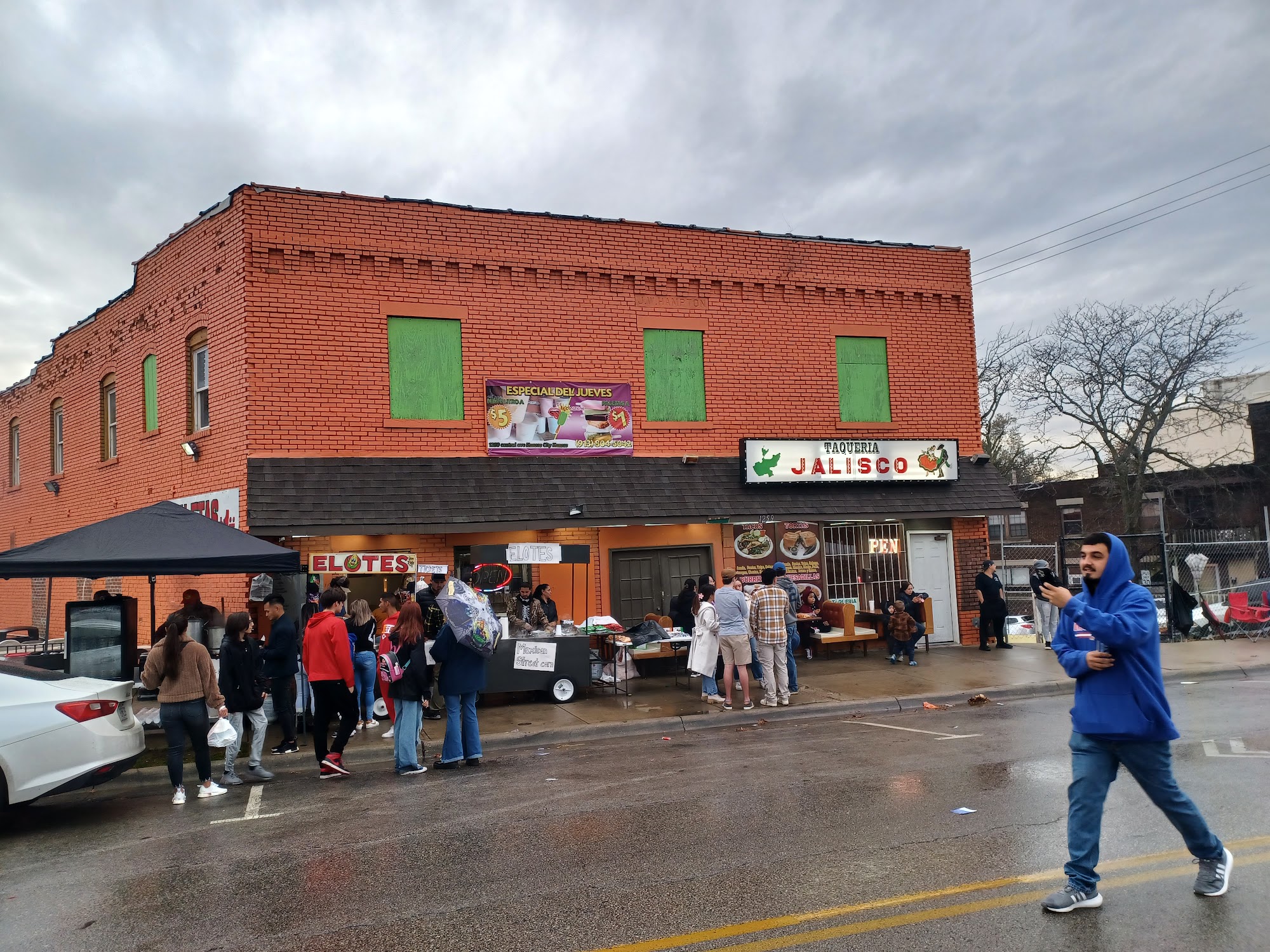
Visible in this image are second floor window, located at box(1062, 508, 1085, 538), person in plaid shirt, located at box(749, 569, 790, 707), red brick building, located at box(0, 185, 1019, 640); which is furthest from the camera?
second floor window, located at box(1062, 508, 1085, 538)

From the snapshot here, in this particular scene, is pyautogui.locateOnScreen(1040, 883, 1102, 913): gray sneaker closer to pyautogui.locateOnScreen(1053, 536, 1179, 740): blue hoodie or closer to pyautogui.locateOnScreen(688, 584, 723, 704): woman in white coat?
pyautogui.locateOnScreen(1053, 536, 1179, 740): blue hoodie

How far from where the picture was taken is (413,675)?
8828 millimetres

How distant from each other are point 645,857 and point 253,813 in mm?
3754

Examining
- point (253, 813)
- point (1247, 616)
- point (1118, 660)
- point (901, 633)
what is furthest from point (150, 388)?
point (1247, 616)

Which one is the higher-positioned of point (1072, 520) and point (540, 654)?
point (1072, 520)

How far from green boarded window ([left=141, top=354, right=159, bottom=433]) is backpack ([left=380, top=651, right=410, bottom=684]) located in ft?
26.4

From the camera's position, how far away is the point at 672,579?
16.1 metres

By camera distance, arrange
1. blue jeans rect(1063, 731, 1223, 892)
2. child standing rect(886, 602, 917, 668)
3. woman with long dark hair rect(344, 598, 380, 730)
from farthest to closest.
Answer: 1. child standing rect(886, 602, 917, 668)
2. woman with long dark hair rect(344, 598, 380, 730)
3. blue jeans rect(1063, 731, 1223, 892)

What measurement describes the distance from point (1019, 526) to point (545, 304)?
1392 inches

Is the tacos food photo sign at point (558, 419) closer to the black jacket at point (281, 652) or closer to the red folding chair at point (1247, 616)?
the black jacket at point (281, 652)

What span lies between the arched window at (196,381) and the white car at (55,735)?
807cm

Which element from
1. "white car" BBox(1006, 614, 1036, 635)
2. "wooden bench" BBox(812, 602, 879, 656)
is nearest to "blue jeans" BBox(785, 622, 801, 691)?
"wooden bench" BBox(812, 602, 879, 656)

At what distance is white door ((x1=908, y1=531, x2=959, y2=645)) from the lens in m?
17.6

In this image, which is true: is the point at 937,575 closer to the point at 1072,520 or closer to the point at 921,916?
the point at 921,916
